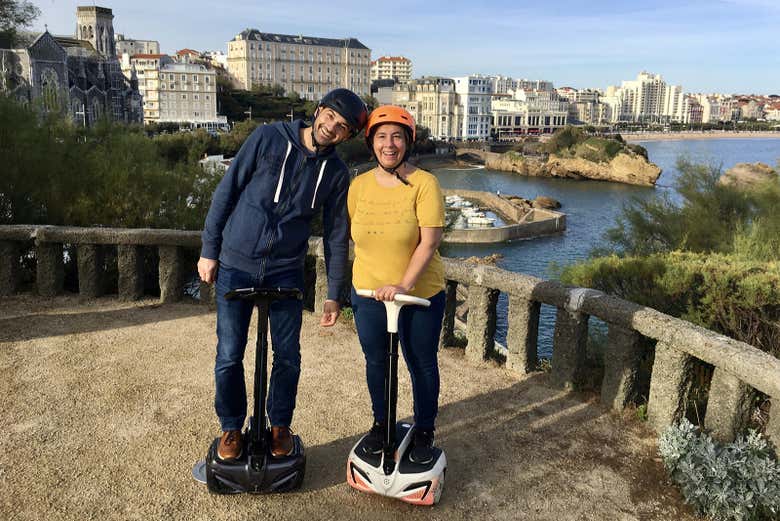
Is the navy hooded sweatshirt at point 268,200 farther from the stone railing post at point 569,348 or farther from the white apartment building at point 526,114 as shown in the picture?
the white apartment building at point 526,114

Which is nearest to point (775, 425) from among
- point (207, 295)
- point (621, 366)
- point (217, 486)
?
point (621, 366)

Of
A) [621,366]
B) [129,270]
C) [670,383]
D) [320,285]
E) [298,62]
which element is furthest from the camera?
[298,62]

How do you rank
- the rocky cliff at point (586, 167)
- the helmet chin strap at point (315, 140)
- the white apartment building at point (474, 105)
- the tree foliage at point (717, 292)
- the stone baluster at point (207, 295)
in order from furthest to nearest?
1. the white apartment building at point (474, 105)
2. the rocky cliff at point (586, 167)
3. the stone baluster at point (207, 295)
4. the tree foliage at point (717, 292)
5. the helmet chin strap at point (315, 140)

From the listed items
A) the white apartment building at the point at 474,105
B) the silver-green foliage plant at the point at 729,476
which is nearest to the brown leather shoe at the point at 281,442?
the silver-green foliage plant at the point at 729,476

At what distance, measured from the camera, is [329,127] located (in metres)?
3.06

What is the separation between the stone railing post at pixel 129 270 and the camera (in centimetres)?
629

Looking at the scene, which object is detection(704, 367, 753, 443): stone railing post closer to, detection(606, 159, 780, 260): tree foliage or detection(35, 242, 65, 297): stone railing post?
detection(35, 242, 65, 297): stone railing post

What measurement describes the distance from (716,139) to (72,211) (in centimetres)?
18306

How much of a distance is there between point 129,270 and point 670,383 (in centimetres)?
485

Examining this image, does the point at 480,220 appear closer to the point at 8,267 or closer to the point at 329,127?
the point at 8,267

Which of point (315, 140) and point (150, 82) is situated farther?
point (150, 82)

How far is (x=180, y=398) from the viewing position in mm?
4312

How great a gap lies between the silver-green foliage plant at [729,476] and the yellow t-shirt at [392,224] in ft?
5.10

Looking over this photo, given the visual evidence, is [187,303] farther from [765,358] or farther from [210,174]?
[765,358]
